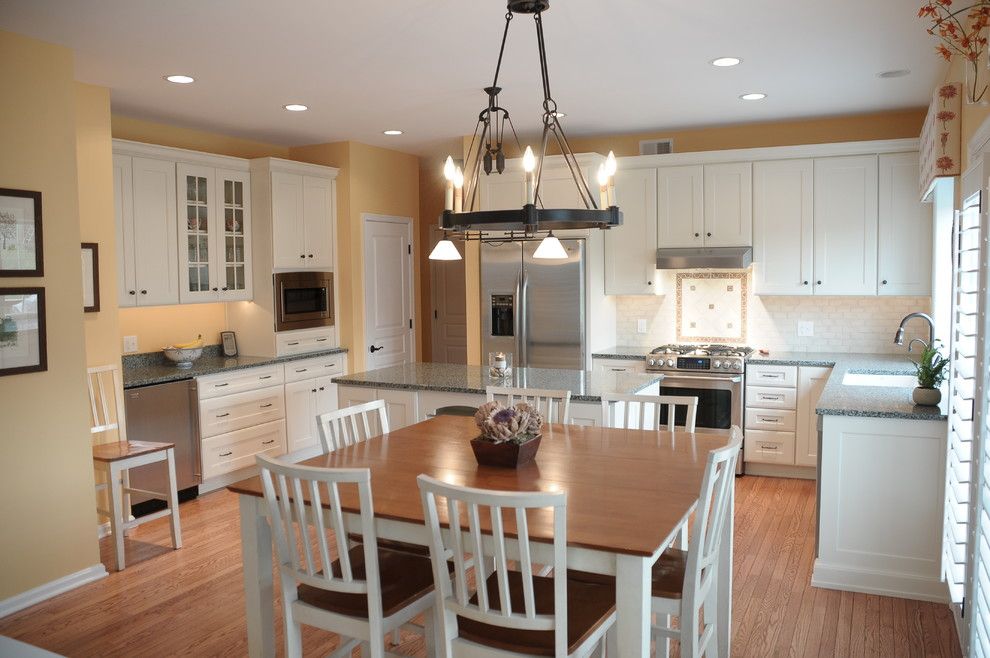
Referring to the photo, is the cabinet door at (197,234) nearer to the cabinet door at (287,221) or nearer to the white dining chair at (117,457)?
the cabinet door at (287,221)

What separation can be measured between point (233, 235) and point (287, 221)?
421 mm

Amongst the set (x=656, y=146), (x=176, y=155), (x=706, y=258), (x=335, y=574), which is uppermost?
(x=656, y=146)

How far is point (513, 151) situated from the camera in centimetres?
658

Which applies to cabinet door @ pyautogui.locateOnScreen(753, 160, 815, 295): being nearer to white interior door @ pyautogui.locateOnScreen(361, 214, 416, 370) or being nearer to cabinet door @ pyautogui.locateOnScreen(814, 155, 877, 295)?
cabinet door @ pyautogui.locateOnScreen(814, 155, 877, 295)

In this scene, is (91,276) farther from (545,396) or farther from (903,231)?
(903,231)

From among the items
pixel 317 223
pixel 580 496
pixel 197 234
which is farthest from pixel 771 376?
pixel 197 234

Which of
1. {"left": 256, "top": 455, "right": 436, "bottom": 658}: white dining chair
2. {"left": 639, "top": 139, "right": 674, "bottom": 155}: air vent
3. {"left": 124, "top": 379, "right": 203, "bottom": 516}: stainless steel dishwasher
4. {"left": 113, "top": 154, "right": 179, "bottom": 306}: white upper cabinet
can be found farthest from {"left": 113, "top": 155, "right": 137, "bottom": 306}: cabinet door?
{"left": 639, "top": 139, "right": 674, "bottom": 155}: air vent

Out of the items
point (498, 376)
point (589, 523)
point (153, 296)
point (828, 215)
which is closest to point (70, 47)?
point (153, 296)

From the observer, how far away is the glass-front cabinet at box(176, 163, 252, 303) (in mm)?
5512

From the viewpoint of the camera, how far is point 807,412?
5.51m

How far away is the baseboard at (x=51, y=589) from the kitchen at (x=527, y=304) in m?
0.01

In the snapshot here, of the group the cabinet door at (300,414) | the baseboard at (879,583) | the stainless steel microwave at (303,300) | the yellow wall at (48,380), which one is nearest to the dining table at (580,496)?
the baseboard at (879,583)

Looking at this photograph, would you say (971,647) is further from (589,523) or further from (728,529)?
(589,523)

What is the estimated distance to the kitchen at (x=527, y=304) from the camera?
11.8 ft
